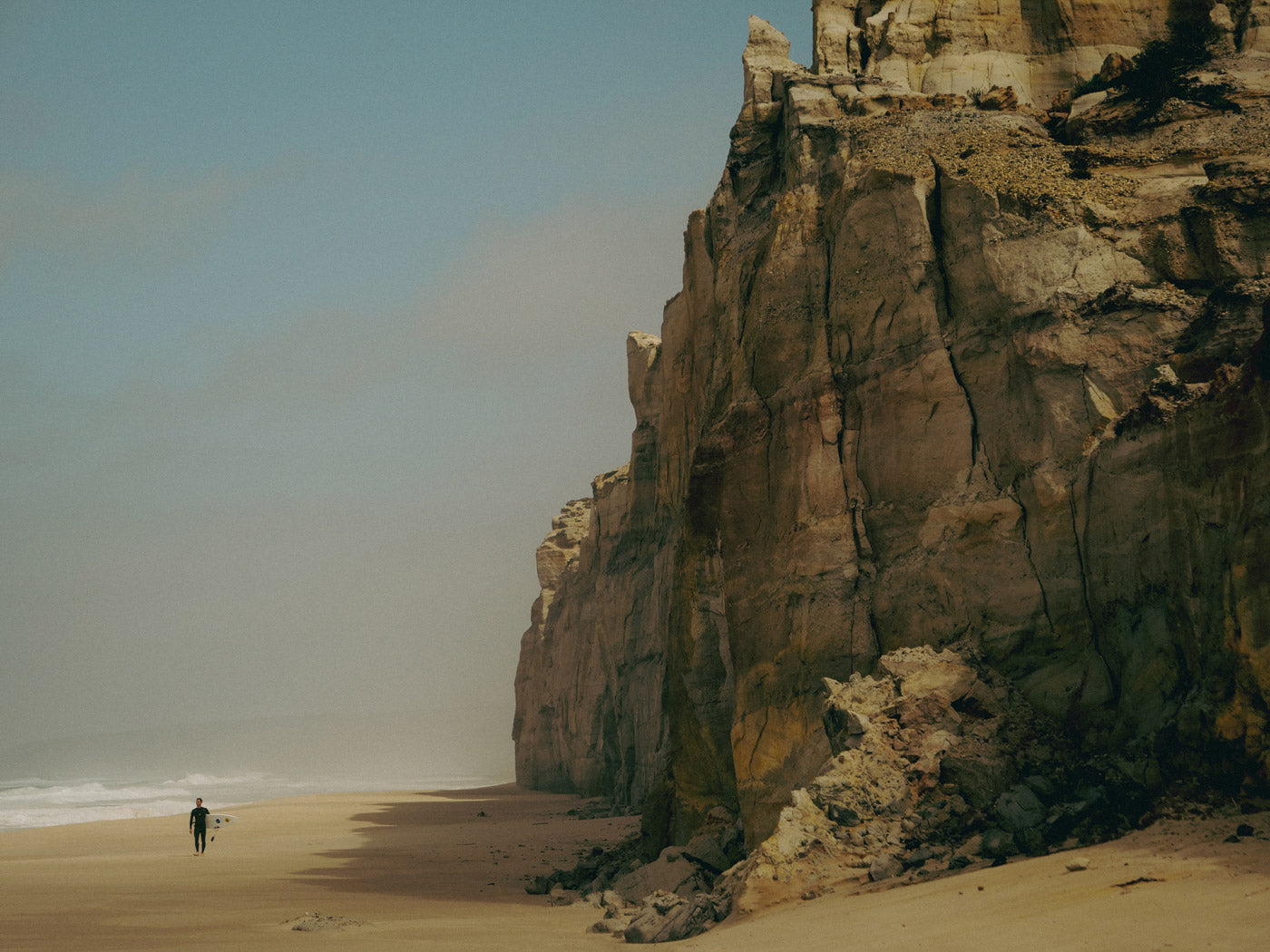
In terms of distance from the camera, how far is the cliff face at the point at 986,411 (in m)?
11.1

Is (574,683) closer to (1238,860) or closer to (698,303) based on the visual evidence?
(698,303)

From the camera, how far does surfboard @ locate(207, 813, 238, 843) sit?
25031mm

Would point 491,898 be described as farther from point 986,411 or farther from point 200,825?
point 200,825

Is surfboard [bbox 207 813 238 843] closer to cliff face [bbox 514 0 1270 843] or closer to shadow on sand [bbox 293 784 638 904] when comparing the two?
shadow on sand [bbox 293 784 638 904]

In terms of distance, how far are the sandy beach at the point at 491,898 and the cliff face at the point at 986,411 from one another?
1660 millimetres

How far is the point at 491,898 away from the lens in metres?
18.2

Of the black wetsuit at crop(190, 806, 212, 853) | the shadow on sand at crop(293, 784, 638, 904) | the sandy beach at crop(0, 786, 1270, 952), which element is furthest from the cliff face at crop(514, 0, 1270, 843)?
the black wetsuit at crop(190, 806, 212, 853)

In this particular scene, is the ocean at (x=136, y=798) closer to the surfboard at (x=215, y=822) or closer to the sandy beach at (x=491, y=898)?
the surfboard at (x=215, y=822)

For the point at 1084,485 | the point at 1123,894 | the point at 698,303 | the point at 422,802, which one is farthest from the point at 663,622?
the point at 1123,894

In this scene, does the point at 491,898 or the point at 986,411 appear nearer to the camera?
the point at 986,411

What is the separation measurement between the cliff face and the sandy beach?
1.66m

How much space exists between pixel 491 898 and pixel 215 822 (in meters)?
9.78

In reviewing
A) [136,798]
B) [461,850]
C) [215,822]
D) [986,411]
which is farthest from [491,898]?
[136,798]

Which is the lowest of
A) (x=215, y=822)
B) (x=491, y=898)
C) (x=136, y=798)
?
(x=136, y=798)
